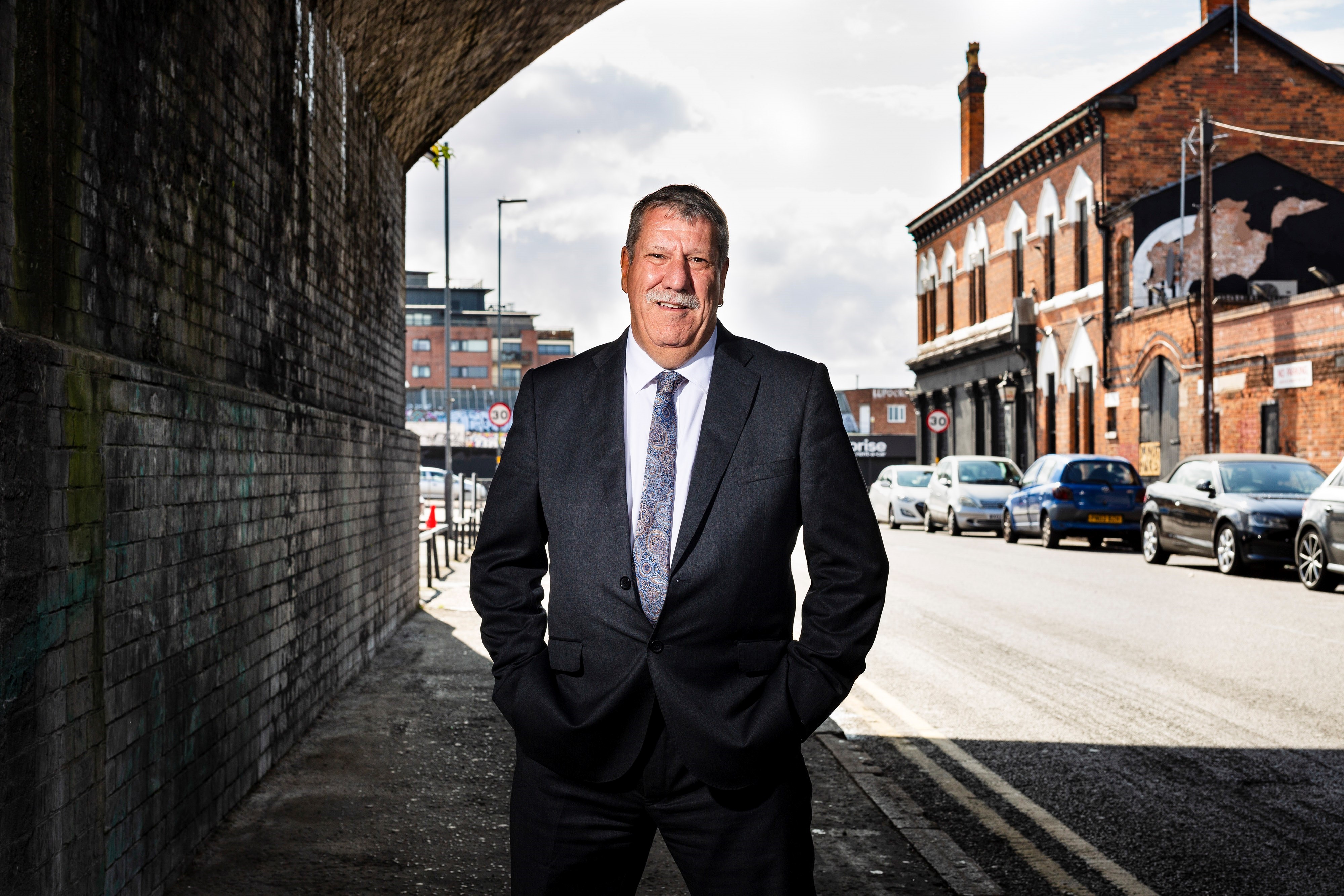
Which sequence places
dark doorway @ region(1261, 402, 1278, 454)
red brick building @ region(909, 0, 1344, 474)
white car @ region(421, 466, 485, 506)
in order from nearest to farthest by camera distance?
dark doorway @ region(1261, 402, 1278, 454), red brick building @ region(909, 0, 1344, 474), white car @ region(421, 466, 485, 506)

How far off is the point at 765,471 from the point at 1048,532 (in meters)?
22.0

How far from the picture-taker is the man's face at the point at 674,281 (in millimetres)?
2906

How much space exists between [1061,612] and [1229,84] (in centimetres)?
2651

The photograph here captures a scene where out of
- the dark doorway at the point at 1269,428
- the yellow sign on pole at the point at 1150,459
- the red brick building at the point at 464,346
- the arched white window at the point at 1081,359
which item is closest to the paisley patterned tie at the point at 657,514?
the dark doorway at the point at 1269,428

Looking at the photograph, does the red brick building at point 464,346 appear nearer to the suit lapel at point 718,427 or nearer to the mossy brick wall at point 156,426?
the mossy brick wall at point 156,426

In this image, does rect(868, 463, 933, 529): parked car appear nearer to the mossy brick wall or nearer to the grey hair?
the mossy brick wall

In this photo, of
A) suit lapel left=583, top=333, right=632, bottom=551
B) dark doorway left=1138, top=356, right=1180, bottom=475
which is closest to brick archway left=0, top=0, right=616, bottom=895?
suit lapel left=583, top=333, right=632, bottom=551

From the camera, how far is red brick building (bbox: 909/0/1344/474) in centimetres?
2841

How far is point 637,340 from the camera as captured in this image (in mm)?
2992

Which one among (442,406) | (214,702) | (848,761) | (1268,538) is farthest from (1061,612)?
(442,406)

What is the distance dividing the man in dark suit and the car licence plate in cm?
2171

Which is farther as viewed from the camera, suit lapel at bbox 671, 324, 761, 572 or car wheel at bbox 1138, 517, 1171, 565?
car wheel at bbox 1138, 517, 1171, 565

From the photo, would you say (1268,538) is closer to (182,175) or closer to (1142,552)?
(1142,552)

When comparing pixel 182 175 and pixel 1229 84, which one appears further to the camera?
pixel 1229 84
